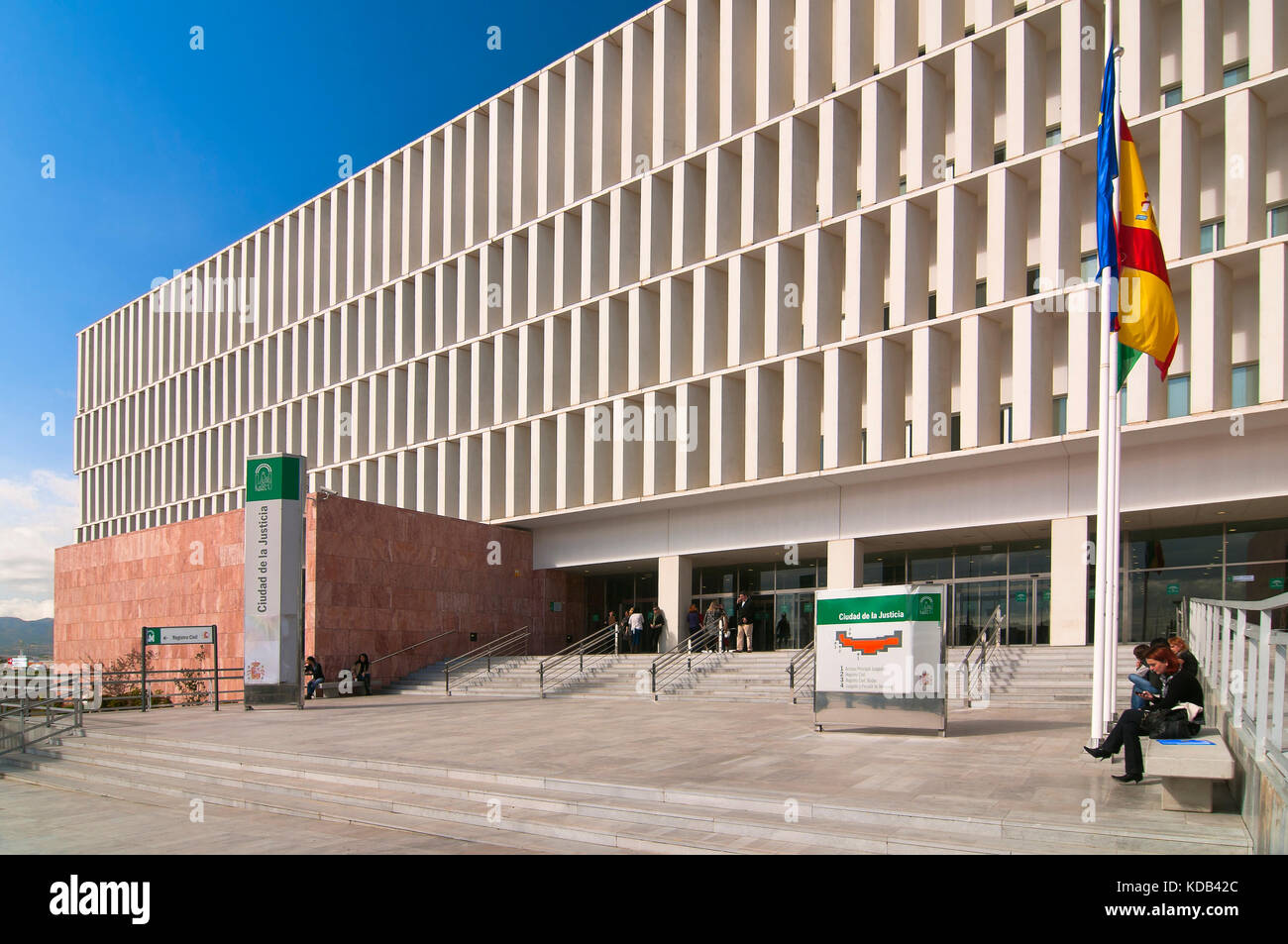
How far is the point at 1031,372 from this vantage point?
23.8 metres

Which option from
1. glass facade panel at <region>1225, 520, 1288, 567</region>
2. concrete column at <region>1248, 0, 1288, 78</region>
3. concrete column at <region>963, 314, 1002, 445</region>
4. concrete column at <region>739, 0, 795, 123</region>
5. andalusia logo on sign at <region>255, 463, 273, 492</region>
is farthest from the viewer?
concrete column at <region>739, 0, 795, 123</region>

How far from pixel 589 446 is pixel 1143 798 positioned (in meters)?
25.7

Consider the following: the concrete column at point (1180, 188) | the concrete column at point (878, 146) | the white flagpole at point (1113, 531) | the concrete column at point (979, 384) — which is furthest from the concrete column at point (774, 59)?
the white flagpole at point (1113, 531)

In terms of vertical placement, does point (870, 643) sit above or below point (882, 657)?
above

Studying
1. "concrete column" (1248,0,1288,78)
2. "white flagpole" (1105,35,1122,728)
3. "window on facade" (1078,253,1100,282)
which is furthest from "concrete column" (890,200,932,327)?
"white flagpole" (1105,35,1122,728)

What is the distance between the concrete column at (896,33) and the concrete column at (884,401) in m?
7.65

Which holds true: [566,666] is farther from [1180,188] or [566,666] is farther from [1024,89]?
[1180,188]

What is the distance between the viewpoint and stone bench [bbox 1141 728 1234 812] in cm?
809

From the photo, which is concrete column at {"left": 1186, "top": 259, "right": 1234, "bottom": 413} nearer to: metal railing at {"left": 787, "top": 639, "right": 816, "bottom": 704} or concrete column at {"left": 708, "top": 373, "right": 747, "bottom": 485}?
metal railing at {"left": 787, "top": 639, "right": 816, "bottom": 704}

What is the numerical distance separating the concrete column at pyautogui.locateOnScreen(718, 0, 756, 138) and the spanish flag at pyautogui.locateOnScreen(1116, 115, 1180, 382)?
20320 mm

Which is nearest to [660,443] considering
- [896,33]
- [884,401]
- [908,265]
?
[884,401]

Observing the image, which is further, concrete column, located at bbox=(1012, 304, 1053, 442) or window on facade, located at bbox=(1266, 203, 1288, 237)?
concrete column, located at bbox=(1012, 304, 1053, 442)

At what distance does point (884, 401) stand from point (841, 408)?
4.24 ft
